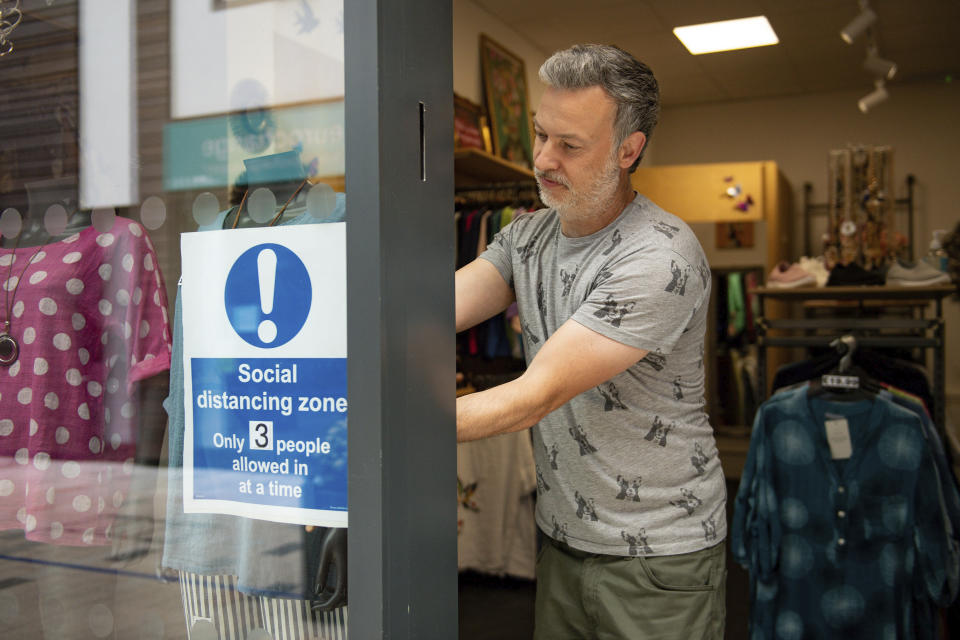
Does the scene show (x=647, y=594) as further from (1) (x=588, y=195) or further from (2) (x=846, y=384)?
(2) (x=846, y=384)

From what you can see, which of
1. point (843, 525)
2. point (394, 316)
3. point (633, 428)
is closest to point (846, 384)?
point (843, 525)

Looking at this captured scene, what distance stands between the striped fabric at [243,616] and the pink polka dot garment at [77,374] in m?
0.16

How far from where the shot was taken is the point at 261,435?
844mm

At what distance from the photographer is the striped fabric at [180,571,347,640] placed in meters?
0.84

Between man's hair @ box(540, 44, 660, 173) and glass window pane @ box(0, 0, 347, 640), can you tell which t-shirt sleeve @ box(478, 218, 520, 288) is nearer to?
man's hair @ box(540, 44, 660, 173)

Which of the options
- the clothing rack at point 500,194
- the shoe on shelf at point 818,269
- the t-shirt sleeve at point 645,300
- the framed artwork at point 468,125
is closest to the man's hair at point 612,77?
the t-shirt sleeve at point 645,300

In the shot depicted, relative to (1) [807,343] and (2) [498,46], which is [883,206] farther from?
(1) [807,343]

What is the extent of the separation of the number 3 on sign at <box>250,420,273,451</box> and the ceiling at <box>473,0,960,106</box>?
15.4 feet

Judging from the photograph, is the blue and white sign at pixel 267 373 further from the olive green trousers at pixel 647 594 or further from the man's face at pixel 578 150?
the olive green trousers at pixel 647 594

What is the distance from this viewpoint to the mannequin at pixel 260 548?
82 cm

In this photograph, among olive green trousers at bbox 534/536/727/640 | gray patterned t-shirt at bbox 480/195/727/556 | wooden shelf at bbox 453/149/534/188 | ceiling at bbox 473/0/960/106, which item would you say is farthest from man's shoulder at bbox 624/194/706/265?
ceiling at bbox 473/0/960/106

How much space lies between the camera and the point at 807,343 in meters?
3.04

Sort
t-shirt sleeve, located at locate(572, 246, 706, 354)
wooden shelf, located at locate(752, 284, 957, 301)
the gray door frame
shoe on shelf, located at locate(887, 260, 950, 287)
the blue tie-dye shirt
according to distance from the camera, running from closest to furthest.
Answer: the gray door frame < t-shirt sleeve, located at locate(572, 246, 706, 354) < the blue tie-dye shirt < wooden shelf, located at locate(752, 284, 957, 301) < shoe on shelf, located at locate(887, 260, 950, 287)

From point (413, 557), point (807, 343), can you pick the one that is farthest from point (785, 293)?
point (413, 557)
